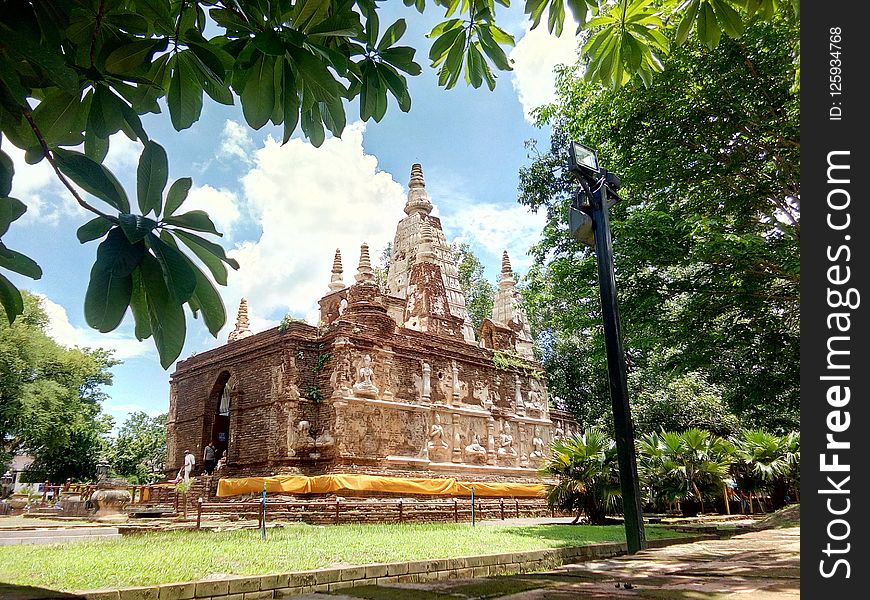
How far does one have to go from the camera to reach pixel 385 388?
16.3 meters

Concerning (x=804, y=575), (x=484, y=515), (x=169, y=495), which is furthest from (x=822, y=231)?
(x=169, y=495)

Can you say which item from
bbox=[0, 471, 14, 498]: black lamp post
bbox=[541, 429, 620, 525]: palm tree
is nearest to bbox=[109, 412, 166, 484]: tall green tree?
bbox=[0, 471, 14, 498]: black lamp post

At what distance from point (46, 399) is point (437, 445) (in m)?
15.0

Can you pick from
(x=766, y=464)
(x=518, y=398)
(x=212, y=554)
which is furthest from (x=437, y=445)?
(x=212, y=554)

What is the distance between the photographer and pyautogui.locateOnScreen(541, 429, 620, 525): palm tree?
11219mm

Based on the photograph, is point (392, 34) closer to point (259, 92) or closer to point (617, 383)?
point (259, 92)

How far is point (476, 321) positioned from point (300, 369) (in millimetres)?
16499

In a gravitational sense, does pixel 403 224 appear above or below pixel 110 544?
above

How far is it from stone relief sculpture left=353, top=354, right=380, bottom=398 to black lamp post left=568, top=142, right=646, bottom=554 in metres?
12.1

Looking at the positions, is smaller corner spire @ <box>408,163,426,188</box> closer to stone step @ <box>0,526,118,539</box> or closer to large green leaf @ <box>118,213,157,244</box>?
stone step @ <box>0,526,118,539</box>

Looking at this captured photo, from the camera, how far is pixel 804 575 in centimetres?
150

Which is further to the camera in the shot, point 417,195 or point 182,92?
point 417,195

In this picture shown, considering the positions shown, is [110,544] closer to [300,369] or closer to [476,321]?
[300,369]

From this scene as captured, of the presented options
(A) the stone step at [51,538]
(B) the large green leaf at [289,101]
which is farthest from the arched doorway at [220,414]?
(B) the large green leaf at [289,101]
